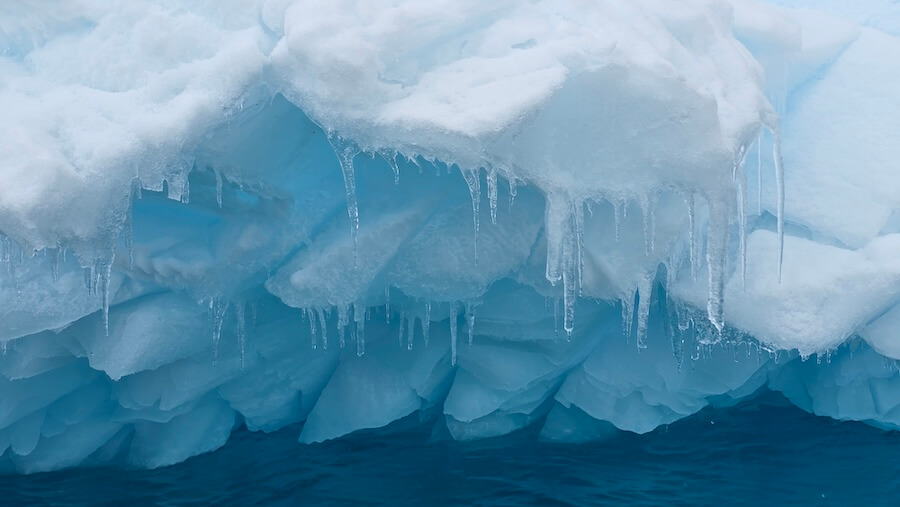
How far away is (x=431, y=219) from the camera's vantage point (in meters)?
4.54

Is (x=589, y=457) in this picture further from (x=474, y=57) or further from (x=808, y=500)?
(x=474, y=57)

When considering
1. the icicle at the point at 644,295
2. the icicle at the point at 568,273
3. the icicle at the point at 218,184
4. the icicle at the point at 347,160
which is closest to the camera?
the icicle at the point at 347,160

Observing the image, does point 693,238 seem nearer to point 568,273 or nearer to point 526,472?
→ point 568,273

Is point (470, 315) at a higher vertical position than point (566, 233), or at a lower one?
lower

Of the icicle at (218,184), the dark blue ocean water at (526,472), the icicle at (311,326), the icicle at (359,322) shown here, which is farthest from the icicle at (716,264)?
the icicle at (218,184)

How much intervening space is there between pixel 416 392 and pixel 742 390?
209 centimetres

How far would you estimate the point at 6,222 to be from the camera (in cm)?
335

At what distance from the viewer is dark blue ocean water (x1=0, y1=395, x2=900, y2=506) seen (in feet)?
15.2

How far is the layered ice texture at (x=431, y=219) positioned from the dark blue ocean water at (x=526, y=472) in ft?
0.55

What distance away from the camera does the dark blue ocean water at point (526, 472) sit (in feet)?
15.2

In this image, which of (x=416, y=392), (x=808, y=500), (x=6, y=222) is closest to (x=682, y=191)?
(x=808, y=500)

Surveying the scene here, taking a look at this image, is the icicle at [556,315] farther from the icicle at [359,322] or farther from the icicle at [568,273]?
the icicle at [359,322]

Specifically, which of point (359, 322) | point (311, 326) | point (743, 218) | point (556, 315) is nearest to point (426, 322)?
point (359, 322)

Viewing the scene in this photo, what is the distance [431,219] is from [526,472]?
1.57m
